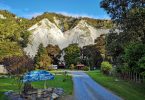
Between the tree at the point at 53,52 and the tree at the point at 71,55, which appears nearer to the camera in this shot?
the tree at the point at 71,55

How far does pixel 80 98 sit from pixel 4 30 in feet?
120

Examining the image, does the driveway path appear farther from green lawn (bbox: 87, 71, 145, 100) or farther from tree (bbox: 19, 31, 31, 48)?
tree (bbox: 19, 31, 31, 48)

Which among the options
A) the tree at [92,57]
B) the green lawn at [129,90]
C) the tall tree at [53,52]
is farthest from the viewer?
the tall tree at [53,52]

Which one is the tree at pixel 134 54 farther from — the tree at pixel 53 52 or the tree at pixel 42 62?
the tree at pixel 53 52

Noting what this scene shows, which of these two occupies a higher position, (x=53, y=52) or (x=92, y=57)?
(x=53, y=52)

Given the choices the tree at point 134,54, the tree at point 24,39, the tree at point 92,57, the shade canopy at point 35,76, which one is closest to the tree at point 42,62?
the tree at point 92,57

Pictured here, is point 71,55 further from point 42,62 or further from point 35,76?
point 35,76

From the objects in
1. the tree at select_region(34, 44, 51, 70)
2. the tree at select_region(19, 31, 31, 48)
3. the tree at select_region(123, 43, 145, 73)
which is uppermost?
the tree at select_region(19, 31, 31, 48)

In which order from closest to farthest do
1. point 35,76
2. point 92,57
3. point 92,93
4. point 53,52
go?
point 35,76
point 92,93
point 92,57
point 53,52

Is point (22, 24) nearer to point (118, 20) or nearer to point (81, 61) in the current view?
point (118, 20)

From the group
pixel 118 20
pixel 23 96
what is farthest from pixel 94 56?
pixel 23 96

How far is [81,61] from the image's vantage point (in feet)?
529

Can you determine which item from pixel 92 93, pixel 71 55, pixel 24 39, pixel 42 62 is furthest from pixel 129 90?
pixel 71 55

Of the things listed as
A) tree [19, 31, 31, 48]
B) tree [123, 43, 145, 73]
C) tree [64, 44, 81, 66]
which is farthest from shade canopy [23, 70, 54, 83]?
tree [64, 44, 81, 66]
